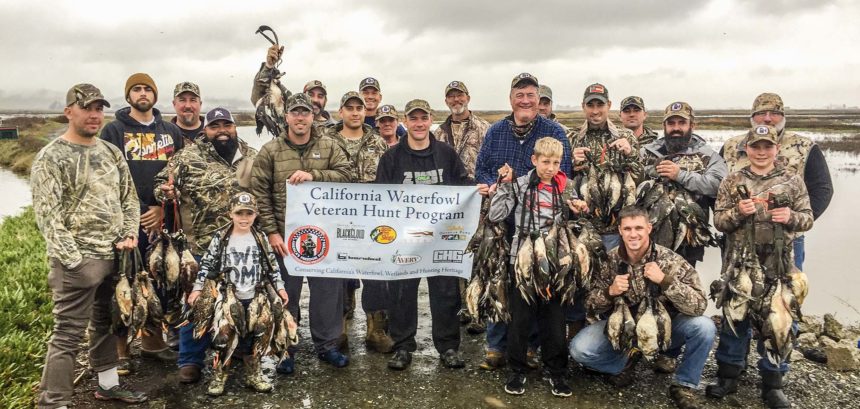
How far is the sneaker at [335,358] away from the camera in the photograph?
6.16 meters

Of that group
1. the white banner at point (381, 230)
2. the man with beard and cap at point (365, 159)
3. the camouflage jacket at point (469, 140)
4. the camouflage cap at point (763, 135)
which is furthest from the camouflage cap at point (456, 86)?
the camouflage cap at point (763, 135)

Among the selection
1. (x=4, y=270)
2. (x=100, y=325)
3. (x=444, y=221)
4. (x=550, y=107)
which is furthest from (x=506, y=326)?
(x=4, y=270)

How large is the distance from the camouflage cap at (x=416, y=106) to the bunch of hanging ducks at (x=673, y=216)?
2468mm

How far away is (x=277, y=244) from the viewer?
19.7 ft

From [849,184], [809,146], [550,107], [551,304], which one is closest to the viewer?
[551,304]

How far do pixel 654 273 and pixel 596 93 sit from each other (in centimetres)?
227

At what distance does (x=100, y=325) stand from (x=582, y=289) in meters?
4.82

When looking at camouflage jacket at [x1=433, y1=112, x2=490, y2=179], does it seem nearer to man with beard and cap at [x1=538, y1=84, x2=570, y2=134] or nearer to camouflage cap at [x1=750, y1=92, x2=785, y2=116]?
man with beard and cap at [x1=538, y1=84, x2=570, y2=134]

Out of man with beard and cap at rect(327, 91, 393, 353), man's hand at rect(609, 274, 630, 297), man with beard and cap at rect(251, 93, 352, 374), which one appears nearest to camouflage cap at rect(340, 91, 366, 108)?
man with beard and cap at rect(327, 91, 393, 353)

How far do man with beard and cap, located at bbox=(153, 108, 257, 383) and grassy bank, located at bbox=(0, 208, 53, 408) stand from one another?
157 cm

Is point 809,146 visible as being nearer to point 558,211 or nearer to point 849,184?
point 558,211

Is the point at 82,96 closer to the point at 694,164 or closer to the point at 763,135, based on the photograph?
the point at 694,164

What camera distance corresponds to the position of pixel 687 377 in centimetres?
539

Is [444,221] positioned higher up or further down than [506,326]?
higher up
